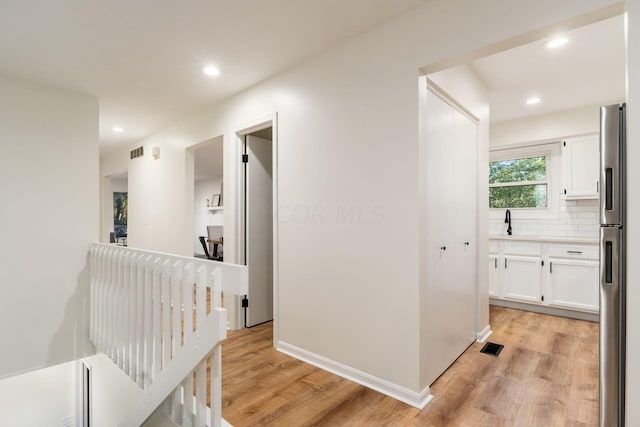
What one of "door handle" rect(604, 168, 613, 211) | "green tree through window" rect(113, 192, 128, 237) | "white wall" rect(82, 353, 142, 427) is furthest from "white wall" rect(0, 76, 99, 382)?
"green tree through window" rect(113, 192, 128, 237)

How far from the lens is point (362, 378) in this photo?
7.11 ft

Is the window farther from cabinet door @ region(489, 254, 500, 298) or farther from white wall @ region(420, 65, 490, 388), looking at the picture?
white wall @ region(420, 65, 490, 388)

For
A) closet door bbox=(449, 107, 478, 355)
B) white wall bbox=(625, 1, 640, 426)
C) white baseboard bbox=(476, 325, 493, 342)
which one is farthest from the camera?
white baseboard bbox=(476, 325, 493, 342)

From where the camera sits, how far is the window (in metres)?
4.25

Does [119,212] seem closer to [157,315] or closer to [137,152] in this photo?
[137,152]

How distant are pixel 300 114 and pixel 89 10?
1.49m

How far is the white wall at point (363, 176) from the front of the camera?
1.82 meters

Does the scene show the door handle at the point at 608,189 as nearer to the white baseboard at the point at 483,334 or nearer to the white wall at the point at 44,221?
the white baseboard at the point at 483,334

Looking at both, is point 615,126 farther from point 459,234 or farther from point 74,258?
point 74,258

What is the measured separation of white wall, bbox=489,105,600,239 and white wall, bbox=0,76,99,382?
16.8ft

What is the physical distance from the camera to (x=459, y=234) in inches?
102

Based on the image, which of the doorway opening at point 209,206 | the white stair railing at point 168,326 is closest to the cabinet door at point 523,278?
the white stair railing at point 168,326

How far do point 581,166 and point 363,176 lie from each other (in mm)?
3329

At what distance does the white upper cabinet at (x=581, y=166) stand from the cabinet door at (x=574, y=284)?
882 millimetres
